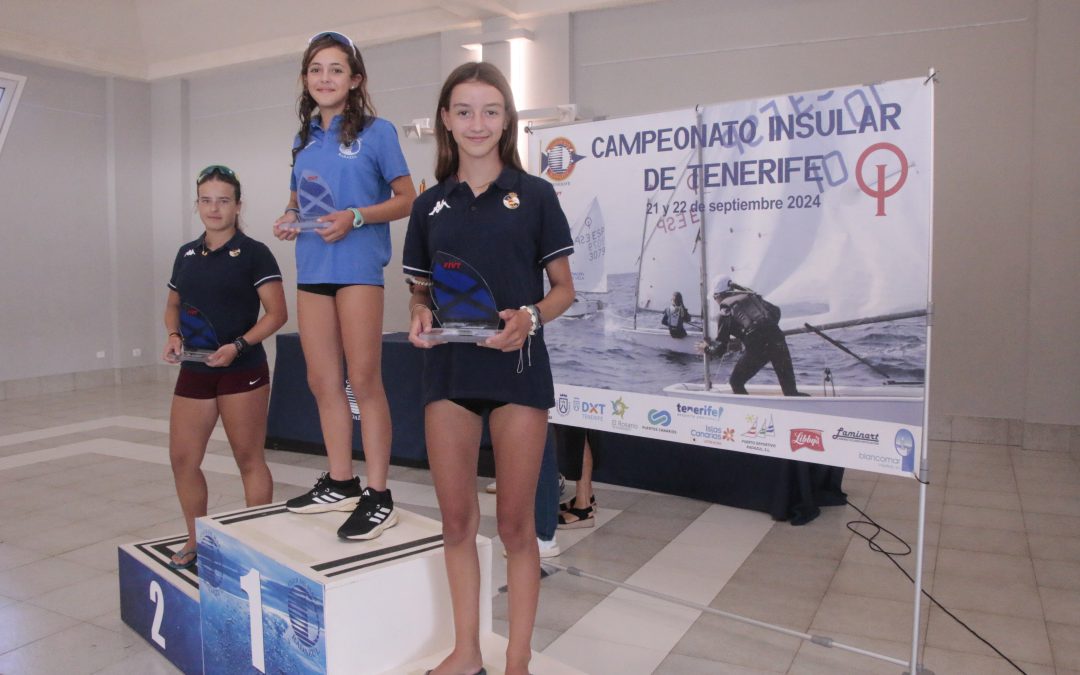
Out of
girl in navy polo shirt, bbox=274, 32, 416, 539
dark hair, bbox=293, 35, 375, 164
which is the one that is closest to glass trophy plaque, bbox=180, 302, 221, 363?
girl in navy polo shirt, bbox=274, 32, 416, 539

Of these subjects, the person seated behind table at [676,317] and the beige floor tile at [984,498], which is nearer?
the person seated behind table at [676,317]

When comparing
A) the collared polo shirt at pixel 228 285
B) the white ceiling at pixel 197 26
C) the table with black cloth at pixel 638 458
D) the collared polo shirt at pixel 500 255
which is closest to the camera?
the collared polo shirt at pixel 500 255

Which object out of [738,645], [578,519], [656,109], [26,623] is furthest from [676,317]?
[656,109]

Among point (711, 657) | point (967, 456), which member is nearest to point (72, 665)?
point (711, 657)

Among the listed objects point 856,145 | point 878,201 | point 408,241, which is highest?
point 856,145

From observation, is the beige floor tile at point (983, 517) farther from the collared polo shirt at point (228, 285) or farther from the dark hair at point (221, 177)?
the dark hair at point (221, 177)

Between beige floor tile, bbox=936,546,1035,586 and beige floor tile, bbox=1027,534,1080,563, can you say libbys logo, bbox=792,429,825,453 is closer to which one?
beige floor tile, bbox=936,546,1035,586

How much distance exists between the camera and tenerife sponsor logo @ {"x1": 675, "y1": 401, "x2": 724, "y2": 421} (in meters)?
3.02

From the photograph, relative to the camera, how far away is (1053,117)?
5820 mm

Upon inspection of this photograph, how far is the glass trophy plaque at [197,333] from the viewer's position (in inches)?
118

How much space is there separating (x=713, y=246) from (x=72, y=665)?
265 centimetres

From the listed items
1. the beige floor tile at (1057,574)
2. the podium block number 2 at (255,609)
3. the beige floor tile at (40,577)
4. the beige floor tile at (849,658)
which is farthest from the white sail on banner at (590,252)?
the beige floor tile at (40,577)

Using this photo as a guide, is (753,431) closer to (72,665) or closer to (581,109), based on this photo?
(72,665)

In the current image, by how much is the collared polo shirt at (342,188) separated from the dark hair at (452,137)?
0.41 m
